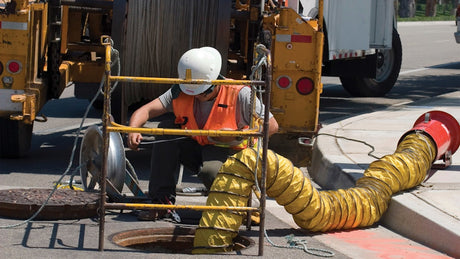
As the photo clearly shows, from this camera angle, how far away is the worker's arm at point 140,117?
7.13m

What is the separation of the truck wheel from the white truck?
348cm

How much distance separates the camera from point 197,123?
7.61m

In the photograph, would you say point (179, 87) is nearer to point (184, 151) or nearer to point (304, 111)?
point (184, 151)

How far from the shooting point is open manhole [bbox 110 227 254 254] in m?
7.07

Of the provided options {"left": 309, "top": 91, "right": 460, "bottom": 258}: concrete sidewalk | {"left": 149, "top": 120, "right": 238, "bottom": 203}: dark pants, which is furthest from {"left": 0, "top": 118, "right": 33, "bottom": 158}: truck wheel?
{"left": 309, "top": 91, "right": 460, "bottom": 258}: concrete sidewalk

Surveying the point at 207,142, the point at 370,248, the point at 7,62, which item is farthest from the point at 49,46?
the point at 370,248

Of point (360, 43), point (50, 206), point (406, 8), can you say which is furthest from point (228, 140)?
point (406, 8)

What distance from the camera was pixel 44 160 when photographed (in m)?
10.4

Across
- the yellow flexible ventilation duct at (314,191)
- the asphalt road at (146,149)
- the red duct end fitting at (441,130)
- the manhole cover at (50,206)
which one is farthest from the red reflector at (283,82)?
the manhole cover at (50,206)

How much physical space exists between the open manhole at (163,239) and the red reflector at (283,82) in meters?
3.06

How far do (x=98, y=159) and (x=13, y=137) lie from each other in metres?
2.42

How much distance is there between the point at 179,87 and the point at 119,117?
270cm

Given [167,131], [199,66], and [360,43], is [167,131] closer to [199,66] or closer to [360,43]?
[199,66]

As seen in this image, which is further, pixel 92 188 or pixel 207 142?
pixel 92 188
